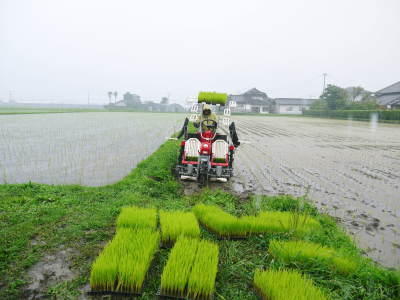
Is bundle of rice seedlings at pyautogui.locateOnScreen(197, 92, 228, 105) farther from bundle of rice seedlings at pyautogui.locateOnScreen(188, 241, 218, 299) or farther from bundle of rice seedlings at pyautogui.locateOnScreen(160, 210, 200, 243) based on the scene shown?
bundle of rice seedlings at pyautogui.locateOnScreen(188, 241, 218, 299)

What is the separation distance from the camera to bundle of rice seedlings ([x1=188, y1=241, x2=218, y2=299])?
227 centimetres

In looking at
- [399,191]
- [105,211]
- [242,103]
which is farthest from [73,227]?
[242,103]

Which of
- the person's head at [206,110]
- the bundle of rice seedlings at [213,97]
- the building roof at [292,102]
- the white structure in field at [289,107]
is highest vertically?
the building roof at [292,102]

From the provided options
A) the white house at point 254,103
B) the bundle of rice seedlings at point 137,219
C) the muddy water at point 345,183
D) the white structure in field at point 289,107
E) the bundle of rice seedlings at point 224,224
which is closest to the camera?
the bundle of rice seedlings at point 137,219

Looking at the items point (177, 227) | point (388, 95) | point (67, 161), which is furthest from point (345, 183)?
point (388, 95)

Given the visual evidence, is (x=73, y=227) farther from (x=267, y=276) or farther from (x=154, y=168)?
(x=154, y=168)

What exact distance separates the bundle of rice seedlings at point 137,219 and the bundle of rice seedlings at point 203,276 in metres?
1.01

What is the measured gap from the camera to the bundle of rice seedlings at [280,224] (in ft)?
11.7

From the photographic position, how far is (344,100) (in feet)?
151

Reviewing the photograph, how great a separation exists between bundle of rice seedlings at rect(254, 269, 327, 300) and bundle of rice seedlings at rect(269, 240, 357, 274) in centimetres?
34

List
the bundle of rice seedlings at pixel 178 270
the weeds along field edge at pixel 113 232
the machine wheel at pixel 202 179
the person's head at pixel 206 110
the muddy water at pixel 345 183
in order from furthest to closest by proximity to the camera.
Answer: the person's head at pixel 206 110
the machine wheel at pixel 202 179
the muddy water at pixel 345 183
the weeds along field edge at pixel 113 232
the bundle of rice seedlings at pixel 178 270

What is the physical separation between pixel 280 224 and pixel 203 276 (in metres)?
1.74

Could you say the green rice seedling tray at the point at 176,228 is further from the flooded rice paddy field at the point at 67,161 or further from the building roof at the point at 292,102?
the building roof at the point at 292,102

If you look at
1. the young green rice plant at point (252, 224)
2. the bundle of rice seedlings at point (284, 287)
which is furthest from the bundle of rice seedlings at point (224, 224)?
the bundle of rice seedlings at point (284, 287)
